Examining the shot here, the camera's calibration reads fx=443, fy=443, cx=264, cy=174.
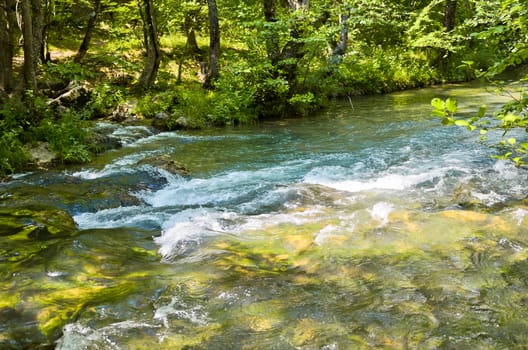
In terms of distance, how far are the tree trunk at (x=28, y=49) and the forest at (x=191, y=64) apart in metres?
0.02

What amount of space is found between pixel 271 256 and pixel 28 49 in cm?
714

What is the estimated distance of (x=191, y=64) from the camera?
19.3m

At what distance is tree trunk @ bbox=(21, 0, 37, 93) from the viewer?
332 inches

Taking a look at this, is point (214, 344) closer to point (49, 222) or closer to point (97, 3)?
point (49, 222)

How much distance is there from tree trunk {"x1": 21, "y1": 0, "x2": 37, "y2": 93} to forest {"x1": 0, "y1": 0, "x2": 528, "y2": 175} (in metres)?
0.02

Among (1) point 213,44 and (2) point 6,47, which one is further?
(1) point 213,44

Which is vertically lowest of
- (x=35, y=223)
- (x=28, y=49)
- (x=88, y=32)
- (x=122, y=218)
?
(x=122, y=218)

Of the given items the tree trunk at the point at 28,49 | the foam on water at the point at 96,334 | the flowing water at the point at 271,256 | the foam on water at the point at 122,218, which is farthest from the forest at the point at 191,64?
the foam on water at the point at 122,218

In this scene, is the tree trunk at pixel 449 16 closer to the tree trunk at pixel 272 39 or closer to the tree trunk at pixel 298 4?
the tree trunk at pixel 298 4

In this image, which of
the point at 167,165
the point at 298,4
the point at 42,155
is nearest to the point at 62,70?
the point at 42,155

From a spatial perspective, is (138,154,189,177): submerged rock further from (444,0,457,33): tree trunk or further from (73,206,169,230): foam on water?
(444,0,457,33): tree trunk

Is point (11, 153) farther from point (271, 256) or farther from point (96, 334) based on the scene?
point (96, 334)

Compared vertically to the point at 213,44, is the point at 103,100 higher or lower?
lower

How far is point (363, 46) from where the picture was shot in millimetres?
25094
